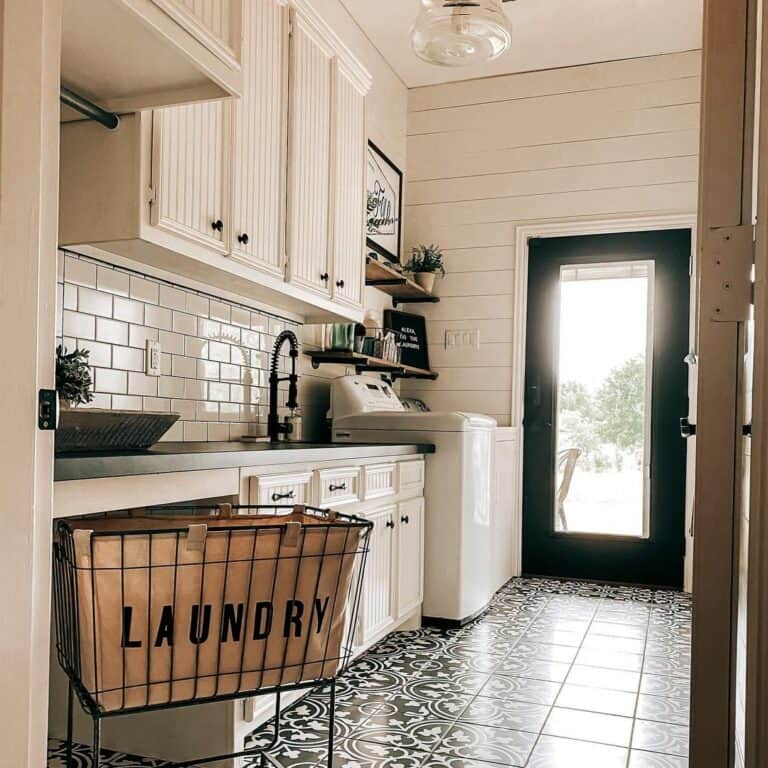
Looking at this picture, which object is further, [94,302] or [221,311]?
[221,311]

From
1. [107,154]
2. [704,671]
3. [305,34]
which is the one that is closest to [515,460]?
[305,34]

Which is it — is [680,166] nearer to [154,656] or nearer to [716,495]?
[716,495]

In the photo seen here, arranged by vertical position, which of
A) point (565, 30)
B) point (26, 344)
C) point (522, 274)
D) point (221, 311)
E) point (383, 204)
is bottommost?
point (26, 344)

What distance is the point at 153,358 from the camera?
2.62 m

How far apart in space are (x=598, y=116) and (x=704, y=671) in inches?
164

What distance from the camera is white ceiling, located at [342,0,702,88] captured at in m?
4.02

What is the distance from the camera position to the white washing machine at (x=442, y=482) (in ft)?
11.7

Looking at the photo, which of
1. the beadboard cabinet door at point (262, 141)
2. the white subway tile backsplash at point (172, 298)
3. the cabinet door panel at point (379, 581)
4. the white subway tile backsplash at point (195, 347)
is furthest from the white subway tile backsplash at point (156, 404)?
the cabinet door panel at point (379, 581)

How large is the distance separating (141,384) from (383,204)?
2.41 m

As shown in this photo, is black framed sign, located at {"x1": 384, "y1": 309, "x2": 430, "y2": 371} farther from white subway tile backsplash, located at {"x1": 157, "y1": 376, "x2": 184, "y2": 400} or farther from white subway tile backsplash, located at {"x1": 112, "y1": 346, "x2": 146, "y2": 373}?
white subway tile backsplash, located at {"x1": 112, "y1": 346, "x2": 146, "y2": 373}

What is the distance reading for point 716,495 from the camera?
1.06 m

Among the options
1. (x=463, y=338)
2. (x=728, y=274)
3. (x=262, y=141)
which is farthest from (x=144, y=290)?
(x=463, y=338)

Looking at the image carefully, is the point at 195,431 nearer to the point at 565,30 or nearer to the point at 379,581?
the point at 379,581

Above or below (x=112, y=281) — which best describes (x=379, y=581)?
below
